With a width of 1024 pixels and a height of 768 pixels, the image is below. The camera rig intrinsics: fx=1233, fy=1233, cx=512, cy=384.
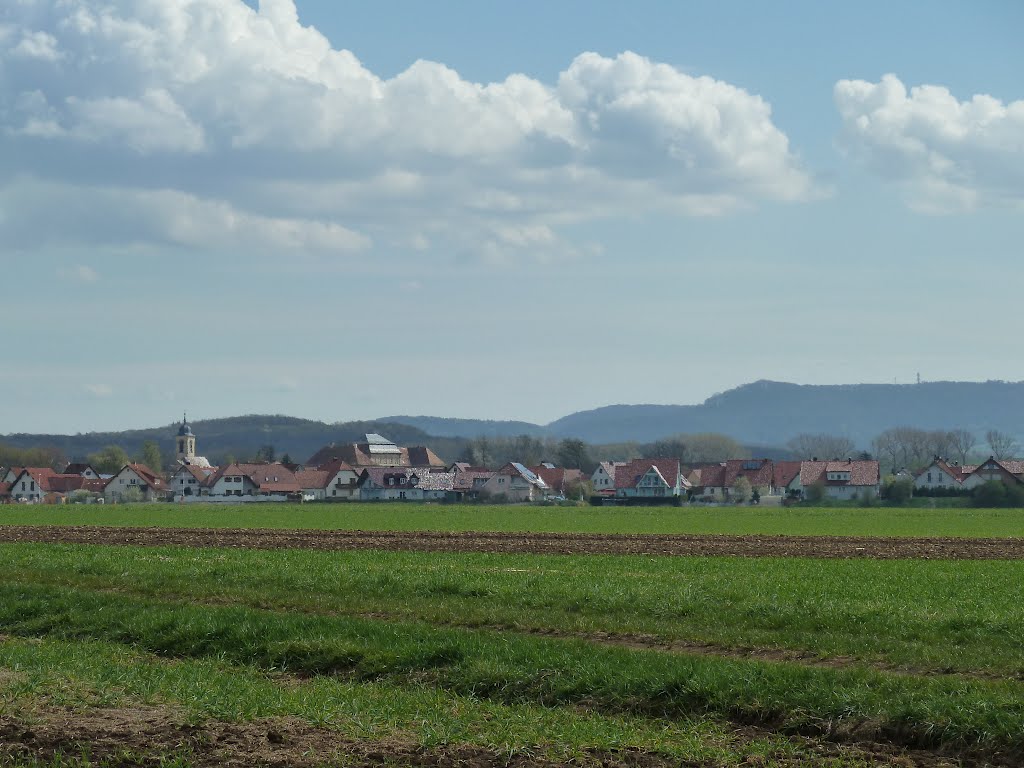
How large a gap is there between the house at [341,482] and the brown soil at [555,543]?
13450cm

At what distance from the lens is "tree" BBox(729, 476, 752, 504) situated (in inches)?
6033

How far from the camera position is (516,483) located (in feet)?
562

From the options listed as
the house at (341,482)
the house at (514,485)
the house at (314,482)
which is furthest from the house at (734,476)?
the house at (314,482)

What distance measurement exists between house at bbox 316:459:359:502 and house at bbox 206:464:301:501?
572cm

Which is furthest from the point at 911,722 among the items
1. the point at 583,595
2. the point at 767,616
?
the point at 583,595

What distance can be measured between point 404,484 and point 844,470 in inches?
2562

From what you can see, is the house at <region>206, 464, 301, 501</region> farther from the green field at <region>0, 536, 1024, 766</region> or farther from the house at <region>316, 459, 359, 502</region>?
the green field at <region>0, 536, 1024, 766</region>

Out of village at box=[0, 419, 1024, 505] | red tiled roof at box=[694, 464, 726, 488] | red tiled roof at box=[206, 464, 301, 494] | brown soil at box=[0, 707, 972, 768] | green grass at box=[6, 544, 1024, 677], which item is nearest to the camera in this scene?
brown soil at box=[0, 707, 972, 768]

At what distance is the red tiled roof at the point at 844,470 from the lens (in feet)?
553

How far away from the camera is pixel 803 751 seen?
13.7 m

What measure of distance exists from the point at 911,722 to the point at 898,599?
11.9 m

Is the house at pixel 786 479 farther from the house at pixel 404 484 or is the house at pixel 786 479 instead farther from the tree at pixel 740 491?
the house at pixel 404 484

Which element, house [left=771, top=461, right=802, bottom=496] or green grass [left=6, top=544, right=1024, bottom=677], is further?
house [left=771, top=461, right=802, bottom=496]

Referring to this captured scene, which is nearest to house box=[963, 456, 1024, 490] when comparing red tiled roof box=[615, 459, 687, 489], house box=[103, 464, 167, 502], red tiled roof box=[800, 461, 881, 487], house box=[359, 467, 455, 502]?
red tiled roof box=[800, 461, 881, 487]
